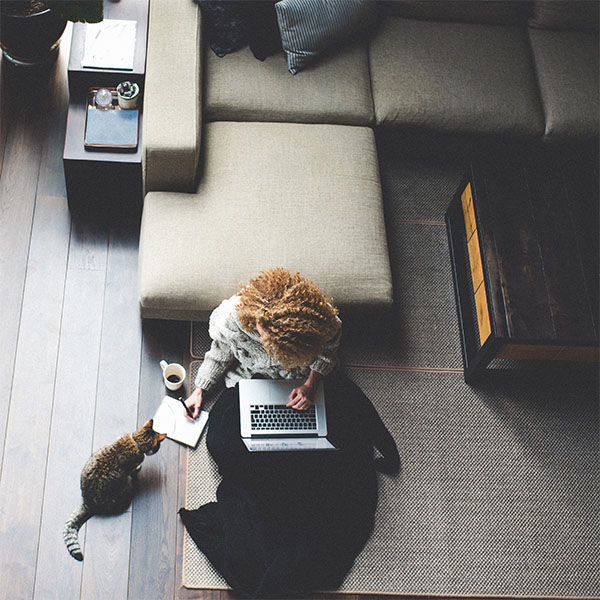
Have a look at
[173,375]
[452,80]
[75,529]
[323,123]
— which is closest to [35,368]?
[173,375]

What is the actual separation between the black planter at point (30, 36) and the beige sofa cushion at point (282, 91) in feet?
2.00

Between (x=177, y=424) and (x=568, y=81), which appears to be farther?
(x=568, y=81)

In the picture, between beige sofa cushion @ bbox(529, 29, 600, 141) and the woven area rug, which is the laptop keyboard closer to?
the woven area rug

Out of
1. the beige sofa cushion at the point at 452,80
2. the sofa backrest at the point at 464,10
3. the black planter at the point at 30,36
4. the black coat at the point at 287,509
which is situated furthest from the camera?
the sofa backrest at the point at 464,10

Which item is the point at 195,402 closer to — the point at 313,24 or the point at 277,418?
the point at 277,418

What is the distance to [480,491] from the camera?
2385 millimetres

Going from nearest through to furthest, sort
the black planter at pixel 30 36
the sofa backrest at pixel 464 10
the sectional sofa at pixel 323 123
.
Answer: the sectional sofa at pixel 323 123 < the black planter at pixel 30 36 < the sofa backrest at pixel 464 10

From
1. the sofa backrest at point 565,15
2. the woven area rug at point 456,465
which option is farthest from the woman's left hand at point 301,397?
the sofa backrest at point 565,15

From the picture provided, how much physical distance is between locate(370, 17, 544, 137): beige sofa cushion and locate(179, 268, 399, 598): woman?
1.07 meters

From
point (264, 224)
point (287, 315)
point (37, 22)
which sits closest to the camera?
point (287, 315)

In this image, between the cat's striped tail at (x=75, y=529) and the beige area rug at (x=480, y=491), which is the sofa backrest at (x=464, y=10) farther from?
the cat's striped tail at (x=75, y=529)

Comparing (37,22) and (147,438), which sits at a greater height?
(37,22)

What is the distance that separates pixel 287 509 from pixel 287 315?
0.76m

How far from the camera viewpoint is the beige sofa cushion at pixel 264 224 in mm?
2189
